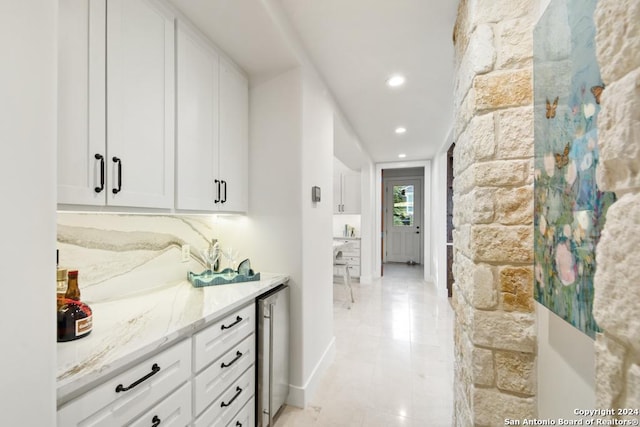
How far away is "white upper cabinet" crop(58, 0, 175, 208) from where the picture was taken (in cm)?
100

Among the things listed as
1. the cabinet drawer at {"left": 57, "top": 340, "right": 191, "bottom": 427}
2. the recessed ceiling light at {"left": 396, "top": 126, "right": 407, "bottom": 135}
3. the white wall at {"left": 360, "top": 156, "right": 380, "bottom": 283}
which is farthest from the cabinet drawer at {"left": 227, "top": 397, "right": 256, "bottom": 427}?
the white wall at {"left": 360, "top": 156, "right": 380, "bottom": 283}

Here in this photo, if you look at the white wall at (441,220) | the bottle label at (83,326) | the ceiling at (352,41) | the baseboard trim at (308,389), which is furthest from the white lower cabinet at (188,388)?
the white wall at (441,220)

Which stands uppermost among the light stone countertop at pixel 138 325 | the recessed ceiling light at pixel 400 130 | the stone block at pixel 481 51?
the recessed ceiling light at pixel 400 130

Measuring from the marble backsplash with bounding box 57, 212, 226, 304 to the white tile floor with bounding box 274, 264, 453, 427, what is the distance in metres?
1.25

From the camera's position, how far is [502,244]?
1.07 m

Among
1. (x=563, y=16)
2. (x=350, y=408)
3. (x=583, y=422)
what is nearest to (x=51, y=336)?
(x=583, y=422)

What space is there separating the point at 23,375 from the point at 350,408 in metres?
1.92

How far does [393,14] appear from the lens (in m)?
1.66

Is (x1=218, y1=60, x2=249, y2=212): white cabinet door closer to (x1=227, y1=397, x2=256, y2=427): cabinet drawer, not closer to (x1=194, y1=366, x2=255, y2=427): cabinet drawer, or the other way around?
(x1=194, y1=366, x2=255, y2=427): cabinet drawer

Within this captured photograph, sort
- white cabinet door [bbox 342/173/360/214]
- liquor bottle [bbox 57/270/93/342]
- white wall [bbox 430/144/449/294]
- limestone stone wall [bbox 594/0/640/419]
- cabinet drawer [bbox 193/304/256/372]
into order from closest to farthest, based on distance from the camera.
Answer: limestone stone wall [bbox 594/0/640/419], liquor bottle [bbox 57/270/93/342], cabinet drawer [bbox 193/304/256/372], white wall [bbox 430/144/449/294], white cabinet door [bbox 342/173/360/214]

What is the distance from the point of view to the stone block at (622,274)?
0.38 m

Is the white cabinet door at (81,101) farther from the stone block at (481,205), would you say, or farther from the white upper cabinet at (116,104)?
the stone block at (481,205)

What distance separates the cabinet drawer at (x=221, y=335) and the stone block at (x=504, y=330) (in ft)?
3.67

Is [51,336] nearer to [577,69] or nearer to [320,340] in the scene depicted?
[577,69]
